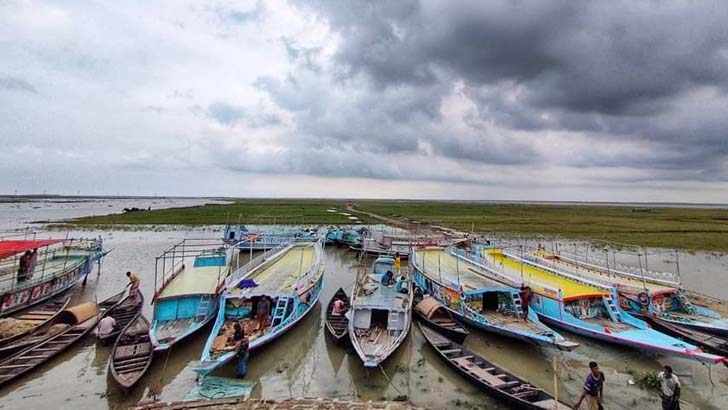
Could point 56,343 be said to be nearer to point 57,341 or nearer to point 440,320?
point 57,341

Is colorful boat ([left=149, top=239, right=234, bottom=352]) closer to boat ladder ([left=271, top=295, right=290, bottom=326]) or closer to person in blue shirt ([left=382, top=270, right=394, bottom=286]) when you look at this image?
boat ladder ([left=271, top=295, right=290, bottom=326])

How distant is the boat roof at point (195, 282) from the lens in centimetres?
1501

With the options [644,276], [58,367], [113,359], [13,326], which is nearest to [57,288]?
[13,326]

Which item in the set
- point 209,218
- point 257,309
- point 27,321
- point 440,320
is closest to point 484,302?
point 440,320

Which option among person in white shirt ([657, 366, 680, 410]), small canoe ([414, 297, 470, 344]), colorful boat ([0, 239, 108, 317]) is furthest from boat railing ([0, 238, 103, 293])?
person in white shirt ([657, 366, 680, 410])

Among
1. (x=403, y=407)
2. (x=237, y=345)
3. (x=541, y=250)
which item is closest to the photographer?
(x=403, y=407)

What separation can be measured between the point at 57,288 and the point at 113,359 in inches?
447

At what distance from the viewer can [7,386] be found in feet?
34.1

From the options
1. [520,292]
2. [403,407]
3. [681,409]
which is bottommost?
[681,409]

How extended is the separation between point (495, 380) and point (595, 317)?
711 cm

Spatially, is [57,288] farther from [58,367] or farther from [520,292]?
[520,292]

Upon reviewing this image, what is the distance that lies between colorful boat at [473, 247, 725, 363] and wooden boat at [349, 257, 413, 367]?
590 centimetres

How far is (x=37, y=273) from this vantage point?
19281 millimetres

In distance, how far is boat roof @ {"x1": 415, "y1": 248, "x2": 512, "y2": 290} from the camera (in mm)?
17081
